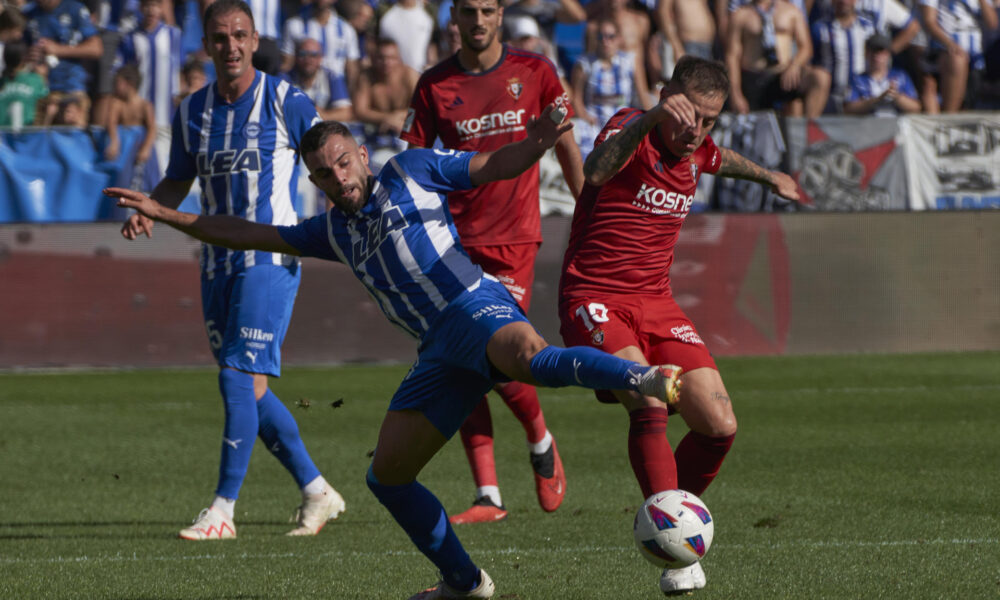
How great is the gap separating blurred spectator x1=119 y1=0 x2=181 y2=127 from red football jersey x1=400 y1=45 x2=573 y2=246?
8.76 meters

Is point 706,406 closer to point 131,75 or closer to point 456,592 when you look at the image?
point 456,592

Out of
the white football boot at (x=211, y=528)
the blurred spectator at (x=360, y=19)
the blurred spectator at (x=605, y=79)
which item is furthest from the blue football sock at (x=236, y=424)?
the blurred spectator at (x=360, y=19)

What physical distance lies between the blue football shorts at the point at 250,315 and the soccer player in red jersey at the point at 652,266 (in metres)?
1.74

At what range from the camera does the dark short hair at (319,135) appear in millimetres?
4914

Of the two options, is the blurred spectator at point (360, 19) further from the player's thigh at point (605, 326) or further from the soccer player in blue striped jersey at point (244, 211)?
the player's thigh at point (605, 326)

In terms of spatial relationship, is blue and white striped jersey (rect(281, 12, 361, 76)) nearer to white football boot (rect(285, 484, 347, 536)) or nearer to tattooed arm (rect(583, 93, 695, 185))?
white football boot (rect(285, 484, 347, 536))

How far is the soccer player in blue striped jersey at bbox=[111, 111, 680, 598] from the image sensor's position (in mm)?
4680

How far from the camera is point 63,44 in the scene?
15797 mm

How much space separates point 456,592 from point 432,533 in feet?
0.72

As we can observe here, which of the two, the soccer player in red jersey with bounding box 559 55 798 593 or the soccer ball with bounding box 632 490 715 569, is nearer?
the soccer ball with bounding box 632 490 715 569

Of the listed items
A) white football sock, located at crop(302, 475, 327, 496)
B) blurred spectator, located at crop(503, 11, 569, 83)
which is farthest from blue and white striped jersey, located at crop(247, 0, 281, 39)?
white football sock, located at crop(302, 475, 327, 496)

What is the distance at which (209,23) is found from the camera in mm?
6660

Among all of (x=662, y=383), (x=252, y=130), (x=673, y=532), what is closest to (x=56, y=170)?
(x=252, y=130)

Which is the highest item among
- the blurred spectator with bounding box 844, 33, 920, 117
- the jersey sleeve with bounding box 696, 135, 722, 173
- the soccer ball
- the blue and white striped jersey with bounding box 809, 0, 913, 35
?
the jersey sleeve with bounding box 696, 135, 722, 173
